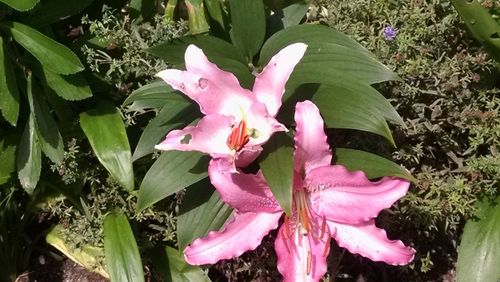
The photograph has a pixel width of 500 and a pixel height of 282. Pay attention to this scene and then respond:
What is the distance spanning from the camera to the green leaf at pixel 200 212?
5.61 feet

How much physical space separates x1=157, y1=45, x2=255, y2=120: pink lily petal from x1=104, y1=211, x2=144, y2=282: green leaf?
0.59 metres

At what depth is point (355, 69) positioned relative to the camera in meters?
1.66

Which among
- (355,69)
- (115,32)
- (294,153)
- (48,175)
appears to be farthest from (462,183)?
(48,175)

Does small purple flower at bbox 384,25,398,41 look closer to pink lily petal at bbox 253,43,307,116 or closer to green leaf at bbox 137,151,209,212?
pink lily petal at bbox 253,43,307,116

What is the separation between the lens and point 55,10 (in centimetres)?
190

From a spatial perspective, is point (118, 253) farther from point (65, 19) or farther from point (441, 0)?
point (441, 0)

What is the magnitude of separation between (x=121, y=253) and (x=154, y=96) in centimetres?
47

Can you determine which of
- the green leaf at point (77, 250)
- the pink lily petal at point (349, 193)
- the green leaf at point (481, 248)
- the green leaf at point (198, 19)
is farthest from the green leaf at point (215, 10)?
the green leaf at point (481, 248)

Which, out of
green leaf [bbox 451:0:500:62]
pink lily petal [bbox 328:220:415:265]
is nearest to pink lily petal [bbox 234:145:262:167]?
pink lily petal [bbox 328:220:415:265]

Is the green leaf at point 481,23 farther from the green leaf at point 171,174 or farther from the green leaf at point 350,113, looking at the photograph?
the green leaf at point 171,174

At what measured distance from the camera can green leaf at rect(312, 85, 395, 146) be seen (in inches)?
60.9

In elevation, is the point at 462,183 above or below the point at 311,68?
below

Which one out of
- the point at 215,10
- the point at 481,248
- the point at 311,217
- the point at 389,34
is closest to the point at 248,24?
the point at 215,10

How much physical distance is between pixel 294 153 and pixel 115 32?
679 mm
